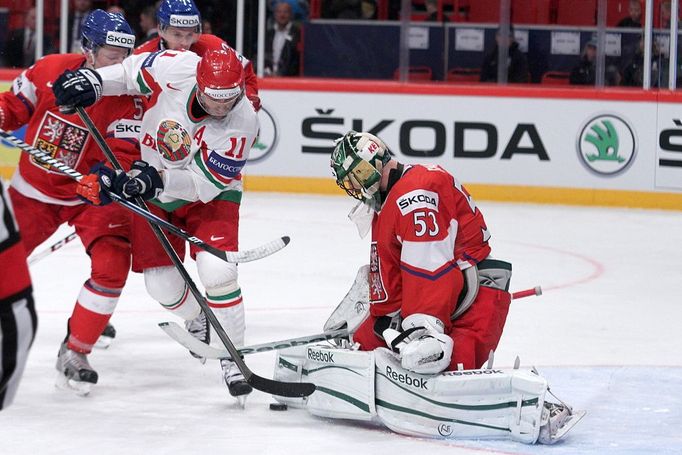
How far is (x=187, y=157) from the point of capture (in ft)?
12.2

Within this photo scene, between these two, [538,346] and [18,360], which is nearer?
[18,360]

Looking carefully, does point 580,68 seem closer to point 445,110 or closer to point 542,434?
point 445,110

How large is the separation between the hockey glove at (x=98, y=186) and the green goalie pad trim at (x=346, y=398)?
31.1 inches

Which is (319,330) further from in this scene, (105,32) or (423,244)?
(423,244)

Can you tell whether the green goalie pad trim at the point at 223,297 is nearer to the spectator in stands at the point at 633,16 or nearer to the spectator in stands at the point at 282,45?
the spectator in stands at the point at 282,45

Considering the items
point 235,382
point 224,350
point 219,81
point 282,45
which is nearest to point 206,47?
point 219,81

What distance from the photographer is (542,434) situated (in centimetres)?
323

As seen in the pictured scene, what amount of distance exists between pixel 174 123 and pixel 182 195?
8.1 inches

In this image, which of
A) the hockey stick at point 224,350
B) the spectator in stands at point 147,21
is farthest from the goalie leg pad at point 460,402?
the spectator in stands at point 147,21

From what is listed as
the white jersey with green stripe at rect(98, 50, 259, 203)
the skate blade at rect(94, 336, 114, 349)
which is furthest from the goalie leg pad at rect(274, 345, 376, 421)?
the skate blade at rect(94, 336, 114, 349)

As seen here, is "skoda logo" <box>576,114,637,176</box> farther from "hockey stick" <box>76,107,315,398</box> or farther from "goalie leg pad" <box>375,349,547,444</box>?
"goalie leg pad" <box>375,349,547,444</box>

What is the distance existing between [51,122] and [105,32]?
0.31 m

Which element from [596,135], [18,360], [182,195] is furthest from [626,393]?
[596,135]

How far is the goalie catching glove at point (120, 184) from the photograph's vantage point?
11.6 ft
